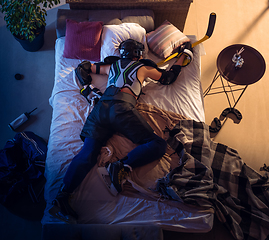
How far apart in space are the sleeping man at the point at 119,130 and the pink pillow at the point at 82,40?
44 centimetres

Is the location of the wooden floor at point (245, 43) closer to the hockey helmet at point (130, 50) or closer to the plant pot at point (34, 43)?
the hockey helmet at point (130, 50)

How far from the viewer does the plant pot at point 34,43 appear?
7.98ft

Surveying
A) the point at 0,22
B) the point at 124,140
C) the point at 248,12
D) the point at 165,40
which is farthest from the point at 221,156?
the point at 0,22

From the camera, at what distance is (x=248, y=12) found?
292cm

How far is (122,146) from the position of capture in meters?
1.65

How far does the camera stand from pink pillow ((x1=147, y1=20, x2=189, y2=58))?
82.0 inches

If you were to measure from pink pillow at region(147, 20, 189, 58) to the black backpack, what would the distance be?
1.48 m

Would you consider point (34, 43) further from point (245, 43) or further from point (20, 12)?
point (245, 43)

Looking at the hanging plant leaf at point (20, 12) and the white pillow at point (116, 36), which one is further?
the white pillow at point (116, 36)

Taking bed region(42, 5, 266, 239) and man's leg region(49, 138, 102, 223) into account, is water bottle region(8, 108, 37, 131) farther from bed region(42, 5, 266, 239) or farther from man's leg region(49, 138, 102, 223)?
man's leg region(49, 138, 102, 223)

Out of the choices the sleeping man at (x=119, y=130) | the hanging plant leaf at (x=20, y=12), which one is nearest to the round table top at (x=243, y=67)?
the sleeping man at (x=119, y=130)

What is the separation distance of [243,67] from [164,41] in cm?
79

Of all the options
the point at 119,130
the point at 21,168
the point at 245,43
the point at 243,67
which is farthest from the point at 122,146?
the point at 245,43

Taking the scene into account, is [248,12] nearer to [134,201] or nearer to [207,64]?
[207,64]
